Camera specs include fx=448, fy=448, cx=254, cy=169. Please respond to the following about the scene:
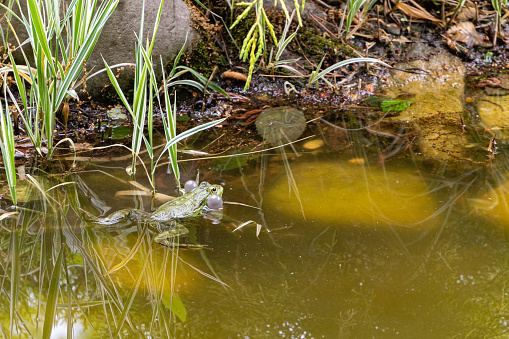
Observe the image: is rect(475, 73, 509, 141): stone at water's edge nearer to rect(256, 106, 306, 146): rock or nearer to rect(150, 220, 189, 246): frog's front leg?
rect(256, 106, 306, 146): rock

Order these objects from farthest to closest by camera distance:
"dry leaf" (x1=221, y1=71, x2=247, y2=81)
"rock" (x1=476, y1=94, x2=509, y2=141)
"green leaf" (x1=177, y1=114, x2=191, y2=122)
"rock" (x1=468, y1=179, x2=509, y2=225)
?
"dry leaf" (x1=221, y1=71, x2=247, y2=81), "green leaf" (x1=177, y1=114, x2=191, y2=122), "rock" (x1=476, y1=94, x2=509, y2=141), "rock" (x1=468, y1=179, x2=509, y2=225)

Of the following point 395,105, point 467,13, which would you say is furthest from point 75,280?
point 467,13

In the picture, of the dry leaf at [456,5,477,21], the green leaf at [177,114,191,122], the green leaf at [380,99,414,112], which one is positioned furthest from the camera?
the dry leaf at [456,5,477,21]

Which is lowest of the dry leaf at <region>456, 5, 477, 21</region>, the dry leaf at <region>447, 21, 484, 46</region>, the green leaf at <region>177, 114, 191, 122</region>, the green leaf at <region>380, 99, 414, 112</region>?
the green leaf at <region>177, 114, 191, 122</region>

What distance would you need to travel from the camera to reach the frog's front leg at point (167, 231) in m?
2.01

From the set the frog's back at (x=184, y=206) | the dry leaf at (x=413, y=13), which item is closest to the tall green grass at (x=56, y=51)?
the frog's back at (x=184, y=206)

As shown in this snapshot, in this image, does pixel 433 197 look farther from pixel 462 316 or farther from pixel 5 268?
pixel 5 268

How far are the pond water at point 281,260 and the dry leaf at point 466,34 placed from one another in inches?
95.1

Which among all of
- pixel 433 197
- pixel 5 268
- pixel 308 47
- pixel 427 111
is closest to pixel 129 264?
pixel 5 268

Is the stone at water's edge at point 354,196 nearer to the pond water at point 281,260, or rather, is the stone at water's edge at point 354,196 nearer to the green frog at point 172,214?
the pond water at point 281,260

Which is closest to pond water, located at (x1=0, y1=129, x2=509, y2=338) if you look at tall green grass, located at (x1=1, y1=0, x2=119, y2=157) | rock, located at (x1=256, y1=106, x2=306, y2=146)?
tall green grass, located at (x1=1, y1=0, x2=119, y2=157)

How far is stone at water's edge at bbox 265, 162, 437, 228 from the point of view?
2.16 metres

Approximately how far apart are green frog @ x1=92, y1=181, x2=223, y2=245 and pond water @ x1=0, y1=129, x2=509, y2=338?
0.17ft

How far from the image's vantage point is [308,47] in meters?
4.11
